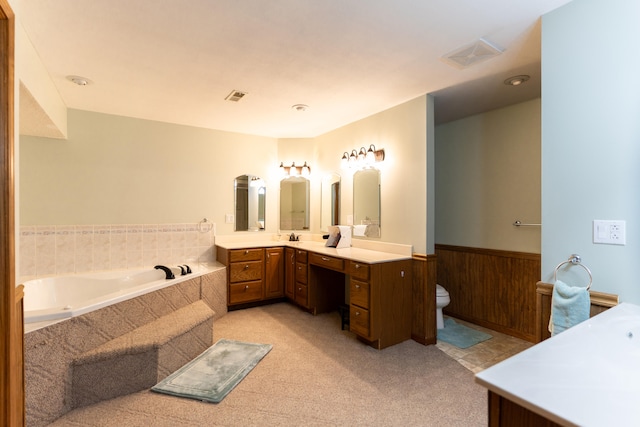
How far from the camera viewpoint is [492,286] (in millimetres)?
3439

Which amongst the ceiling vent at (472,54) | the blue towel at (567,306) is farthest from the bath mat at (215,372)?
the ceiling vent at (472,54)

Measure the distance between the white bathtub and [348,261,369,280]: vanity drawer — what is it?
1676 millimetres

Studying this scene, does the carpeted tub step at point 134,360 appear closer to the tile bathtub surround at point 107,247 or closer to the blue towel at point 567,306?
the tile bathtub surround at point 107,247

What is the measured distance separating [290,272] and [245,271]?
1.91 ft

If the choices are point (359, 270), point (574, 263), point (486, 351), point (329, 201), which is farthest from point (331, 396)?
point (329, 201)

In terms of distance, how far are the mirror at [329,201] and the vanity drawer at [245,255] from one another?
1028mm

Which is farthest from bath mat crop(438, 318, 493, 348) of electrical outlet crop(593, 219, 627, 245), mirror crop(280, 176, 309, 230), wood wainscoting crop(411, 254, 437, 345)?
mirror crop(280, 176, 309, 230)

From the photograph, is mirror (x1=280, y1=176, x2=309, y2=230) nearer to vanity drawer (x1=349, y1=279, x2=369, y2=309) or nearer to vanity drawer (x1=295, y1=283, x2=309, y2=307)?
vanity drawer (x1=295, y1=283, x2=309, y2=307)

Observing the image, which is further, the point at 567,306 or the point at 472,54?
the point at 472,54

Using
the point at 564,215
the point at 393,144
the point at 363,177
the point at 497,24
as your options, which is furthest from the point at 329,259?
the point at 497,24

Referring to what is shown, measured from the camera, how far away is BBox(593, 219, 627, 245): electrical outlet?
61.6 inches

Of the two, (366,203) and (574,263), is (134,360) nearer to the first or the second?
(366,203)

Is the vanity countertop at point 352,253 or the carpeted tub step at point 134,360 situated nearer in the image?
the carpeted tub step at point 134,360

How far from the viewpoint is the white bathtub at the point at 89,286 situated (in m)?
2.86
